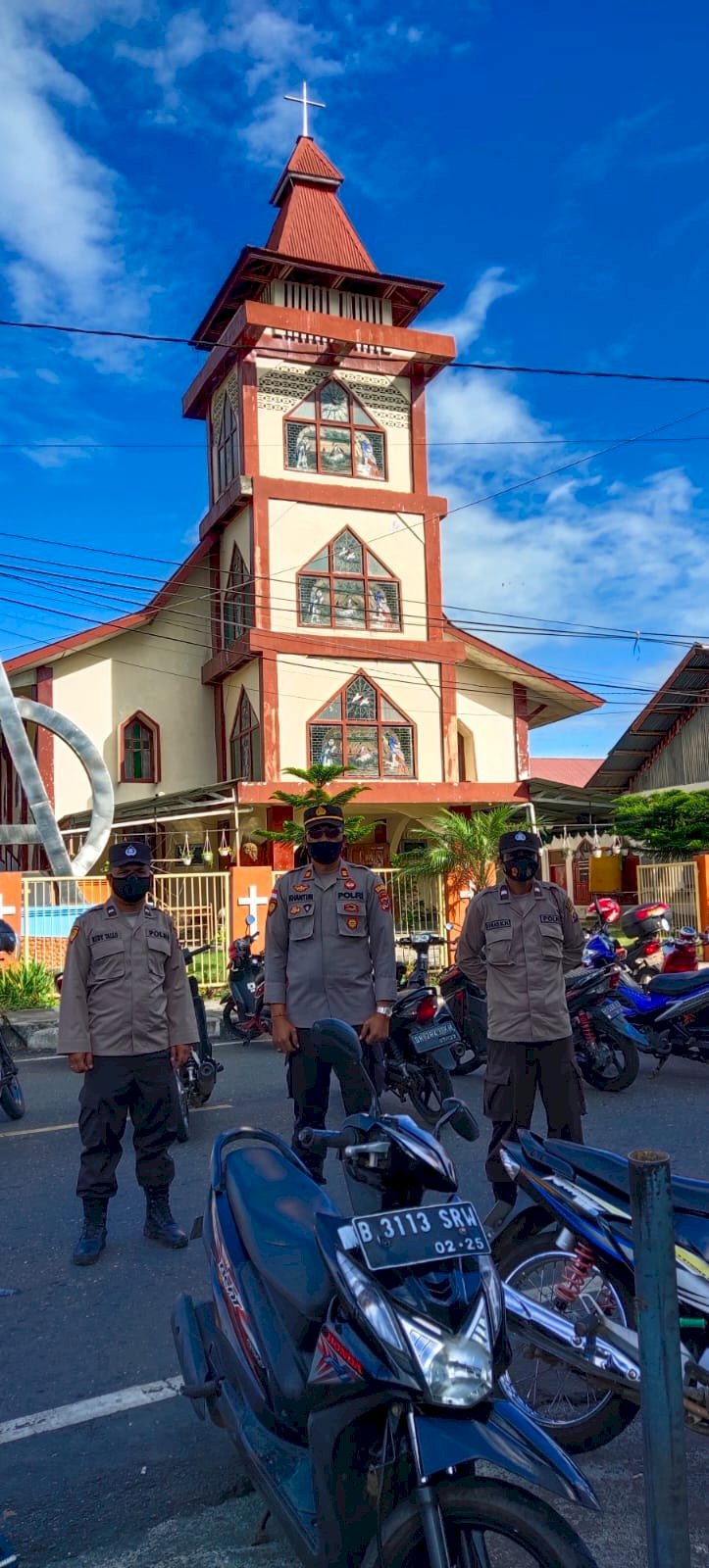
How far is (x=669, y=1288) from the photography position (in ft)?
6.78

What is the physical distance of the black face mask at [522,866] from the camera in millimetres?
4703

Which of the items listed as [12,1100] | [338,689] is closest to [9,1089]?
[12,1100]

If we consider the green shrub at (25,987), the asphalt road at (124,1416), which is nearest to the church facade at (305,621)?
the green shrub at (25,987)

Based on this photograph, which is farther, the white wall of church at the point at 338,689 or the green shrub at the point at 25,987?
the white wall of church at the point at 338,689

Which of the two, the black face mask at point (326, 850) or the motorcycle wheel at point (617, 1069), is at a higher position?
the black face mask at point (326, 850)

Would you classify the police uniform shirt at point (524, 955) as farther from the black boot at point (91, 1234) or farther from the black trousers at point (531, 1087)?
the black boot at point (91, 1234)

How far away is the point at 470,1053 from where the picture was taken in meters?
8.52

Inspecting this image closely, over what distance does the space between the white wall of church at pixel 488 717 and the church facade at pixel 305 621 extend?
46 mm

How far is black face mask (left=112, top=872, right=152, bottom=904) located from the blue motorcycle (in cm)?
417

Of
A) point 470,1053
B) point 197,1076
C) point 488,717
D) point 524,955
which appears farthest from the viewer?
point 488,717

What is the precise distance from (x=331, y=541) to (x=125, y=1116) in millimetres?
18252

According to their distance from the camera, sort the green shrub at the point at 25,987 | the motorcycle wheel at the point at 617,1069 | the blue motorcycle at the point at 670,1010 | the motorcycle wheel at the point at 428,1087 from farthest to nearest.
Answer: the green shrub at the point at 25,987 < the blue motorcycle at the point at 670,1010 < the motorcycle wheel at the point at 617,1069 < the motorcycle wheel at the point at 428,1087

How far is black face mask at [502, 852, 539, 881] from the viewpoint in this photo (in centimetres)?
470

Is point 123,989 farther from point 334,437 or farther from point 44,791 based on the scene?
point 334,437
